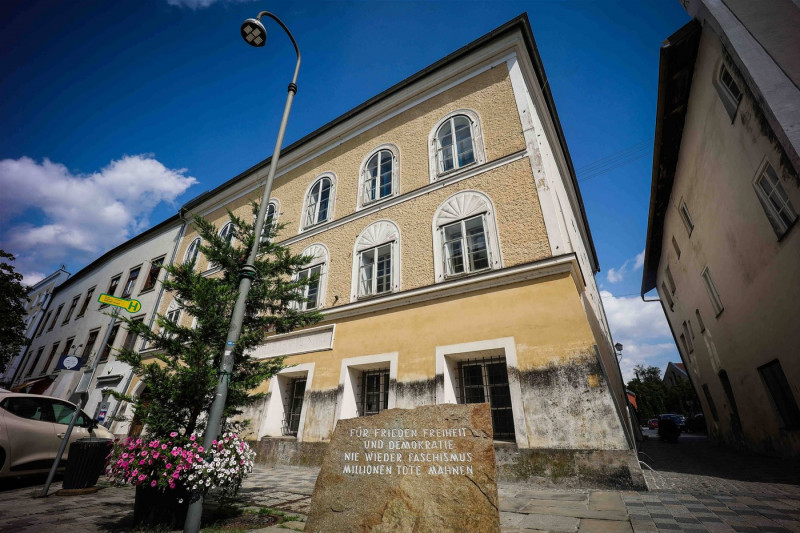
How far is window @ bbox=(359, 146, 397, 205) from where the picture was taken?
1158 cm

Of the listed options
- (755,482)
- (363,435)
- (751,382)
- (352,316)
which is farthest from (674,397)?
(363,435)

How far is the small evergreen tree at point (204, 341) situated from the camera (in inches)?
190

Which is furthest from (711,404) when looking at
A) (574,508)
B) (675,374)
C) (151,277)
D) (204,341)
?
(675,374)

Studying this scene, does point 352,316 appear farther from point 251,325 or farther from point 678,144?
point 678,144

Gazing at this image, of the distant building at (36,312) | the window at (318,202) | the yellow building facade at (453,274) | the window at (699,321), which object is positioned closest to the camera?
the yellow building facade at (453,274)

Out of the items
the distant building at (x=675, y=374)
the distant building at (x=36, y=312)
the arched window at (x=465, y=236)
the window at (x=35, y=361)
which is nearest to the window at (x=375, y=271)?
the arched window at (x=465, y=236)

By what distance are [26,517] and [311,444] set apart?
5.37 meters

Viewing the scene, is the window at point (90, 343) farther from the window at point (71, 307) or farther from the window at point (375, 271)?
the window at point (375, 271)

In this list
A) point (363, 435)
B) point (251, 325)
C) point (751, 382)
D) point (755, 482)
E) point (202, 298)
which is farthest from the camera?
point (751, 382)

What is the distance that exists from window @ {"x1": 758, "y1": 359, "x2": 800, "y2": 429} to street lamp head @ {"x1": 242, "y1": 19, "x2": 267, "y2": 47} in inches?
547

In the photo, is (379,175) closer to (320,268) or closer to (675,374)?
(320,268)

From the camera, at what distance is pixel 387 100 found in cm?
1266

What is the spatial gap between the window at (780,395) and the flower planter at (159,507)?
41.4ft

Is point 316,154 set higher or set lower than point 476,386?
higher
